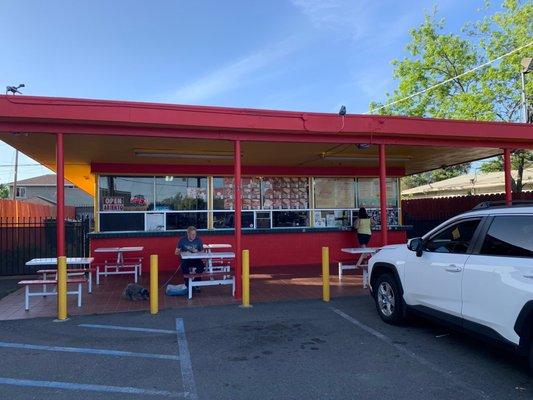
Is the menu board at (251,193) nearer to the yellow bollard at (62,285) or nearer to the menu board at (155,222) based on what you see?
the menu board at (155,222)

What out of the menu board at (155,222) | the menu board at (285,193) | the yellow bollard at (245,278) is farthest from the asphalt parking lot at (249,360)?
the menu board at (285,193)

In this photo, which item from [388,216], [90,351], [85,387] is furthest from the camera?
[388,216]

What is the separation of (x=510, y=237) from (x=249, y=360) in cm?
326

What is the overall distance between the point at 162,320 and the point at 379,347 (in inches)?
138

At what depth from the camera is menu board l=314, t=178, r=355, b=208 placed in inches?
611

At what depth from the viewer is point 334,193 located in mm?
15672

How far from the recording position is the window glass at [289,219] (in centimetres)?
1495

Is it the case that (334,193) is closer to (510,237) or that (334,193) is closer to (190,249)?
(190,249)

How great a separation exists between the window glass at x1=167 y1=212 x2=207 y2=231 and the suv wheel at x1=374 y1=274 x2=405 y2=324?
7731mm

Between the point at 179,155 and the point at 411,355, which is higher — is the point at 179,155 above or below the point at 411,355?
above

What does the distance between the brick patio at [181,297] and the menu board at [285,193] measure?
3240 millimetres

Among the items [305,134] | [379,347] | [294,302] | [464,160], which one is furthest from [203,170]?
[379,347]

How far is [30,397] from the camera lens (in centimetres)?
462

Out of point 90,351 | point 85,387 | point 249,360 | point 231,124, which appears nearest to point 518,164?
point 231,124
